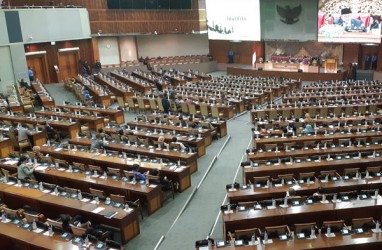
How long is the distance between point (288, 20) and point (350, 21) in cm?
459

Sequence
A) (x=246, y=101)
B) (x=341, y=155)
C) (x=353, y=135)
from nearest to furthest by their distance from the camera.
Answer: (x=341, y=155) < (x=353, y=135) < (x=246, y=101)

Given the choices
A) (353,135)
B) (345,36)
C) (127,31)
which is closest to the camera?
(353,135)

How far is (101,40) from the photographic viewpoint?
31.5 meters

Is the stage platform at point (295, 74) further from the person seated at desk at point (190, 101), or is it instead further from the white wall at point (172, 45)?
the person seated at desk at point (190, 101)

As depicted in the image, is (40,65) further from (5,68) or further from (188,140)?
(188,140)

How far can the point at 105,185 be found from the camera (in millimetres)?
9922

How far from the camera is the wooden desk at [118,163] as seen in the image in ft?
35.2

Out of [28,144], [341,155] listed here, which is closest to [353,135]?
[341,155]

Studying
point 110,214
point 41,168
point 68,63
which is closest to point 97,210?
point 110,214

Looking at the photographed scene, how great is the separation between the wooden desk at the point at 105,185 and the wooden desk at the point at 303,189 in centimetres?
194

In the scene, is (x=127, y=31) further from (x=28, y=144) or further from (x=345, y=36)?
(x=28, y=144)

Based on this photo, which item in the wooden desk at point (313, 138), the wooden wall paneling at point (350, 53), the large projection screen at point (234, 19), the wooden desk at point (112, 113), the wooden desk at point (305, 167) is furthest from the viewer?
the large projection screen at point (234, 19)

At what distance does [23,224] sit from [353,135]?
10.2 meters

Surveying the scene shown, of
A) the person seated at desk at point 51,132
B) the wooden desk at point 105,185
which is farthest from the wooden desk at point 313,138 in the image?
the person seated at desk at point 51,132
